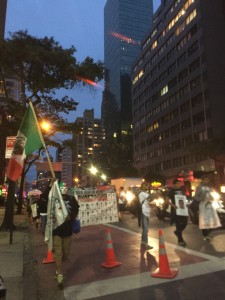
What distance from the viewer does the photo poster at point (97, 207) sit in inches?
385

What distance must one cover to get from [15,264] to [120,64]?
554ft

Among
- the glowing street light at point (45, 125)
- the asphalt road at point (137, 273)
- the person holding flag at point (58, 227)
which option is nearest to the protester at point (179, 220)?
the asphalt road at point (137, 273)

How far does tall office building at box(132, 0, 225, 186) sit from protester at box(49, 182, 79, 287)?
43.6 meters

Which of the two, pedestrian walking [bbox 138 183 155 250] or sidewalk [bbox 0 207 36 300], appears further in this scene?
pedestrian walking [bbox 138 183 155 250]

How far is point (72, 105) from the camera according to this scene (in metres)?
22.2

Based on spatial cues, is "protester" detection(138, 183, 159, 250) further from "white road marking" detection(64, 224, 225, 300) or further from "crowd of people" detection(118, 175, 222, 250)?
"white road marking" detection(64, 224, 225, 300)

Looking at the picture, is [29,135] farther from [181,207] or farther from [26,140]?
[181,207]

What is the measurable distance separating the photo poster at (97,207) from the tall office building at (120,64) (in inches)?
5146

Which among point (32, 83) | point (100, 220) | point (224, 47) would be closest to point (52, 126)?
point (32, 83)

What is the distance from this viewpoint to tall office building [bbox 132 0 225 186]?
60.9 metres

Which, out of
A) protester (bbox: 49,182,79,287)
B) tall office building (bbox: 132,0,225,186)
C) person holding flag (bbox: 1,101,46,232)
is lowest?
protester (bbox: 49,182,79,287)

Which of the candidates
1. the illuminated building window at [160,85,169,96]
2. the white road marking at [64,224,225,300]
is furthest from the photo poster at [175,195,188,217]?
the illuminated building window at [160,85,169,96]

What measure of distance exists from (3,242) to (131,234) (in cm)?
472

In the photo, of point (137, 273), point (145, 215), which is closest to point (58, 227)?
point (137, 273)
